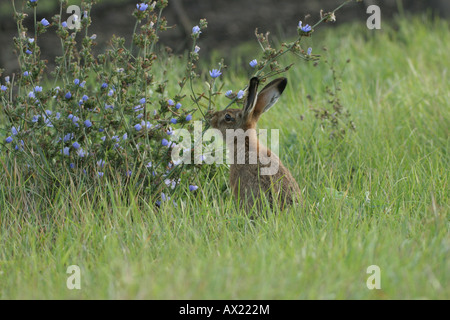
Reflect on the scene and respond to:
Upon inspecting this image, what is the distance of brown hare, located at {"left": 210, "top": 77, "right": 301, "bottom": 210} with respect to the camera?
4297 millimetres

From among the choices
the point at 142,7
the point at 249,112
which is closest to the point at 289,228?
the point at 249,112

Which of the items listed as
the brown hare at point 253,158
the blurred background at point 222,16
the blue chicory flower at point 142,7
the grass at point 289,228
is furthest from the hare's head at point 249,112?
the blurred background at point 222,16

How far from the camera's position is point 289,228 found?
3.74 metres

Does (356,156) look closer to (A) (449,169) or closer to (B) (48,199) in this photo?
(A) (449,169)

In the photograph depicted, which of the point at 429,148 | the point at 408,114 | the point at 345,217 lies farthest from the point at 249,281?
the point at 408,114

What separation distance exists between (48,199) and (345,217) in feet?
6.05

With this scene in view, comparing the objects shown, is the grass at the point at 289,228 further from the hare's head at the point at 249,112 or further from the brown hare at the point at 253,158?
the hare's head at the point at 249,112

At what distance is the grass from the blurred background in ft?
13.0

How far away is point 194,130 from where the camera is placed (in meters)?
4.61

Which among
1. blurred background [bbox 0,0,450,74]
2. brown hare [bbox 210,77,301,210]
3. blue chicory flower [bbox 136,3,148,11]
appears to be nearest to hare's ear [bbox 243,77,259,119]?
brown hare [bbox 210,77,301,210]

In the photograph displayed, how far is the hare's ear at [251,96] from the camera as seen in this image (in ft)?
13.5

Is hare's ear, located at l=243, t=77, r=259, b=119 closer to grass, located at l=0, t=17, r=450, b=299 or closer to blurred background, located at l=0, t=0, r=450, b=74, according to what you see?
grass, located at l=0, t=17, r=450, b=299

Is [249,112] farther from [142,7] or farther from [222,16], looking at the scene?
[222,16]
